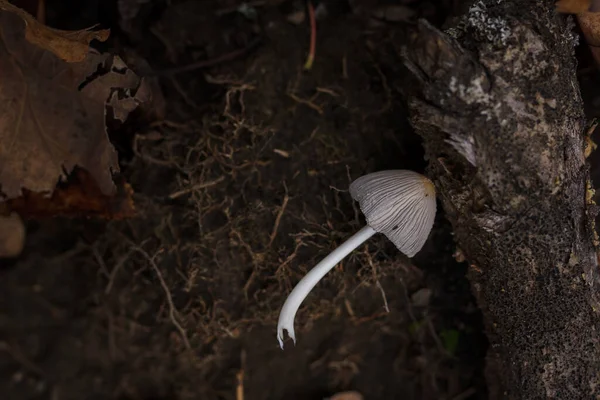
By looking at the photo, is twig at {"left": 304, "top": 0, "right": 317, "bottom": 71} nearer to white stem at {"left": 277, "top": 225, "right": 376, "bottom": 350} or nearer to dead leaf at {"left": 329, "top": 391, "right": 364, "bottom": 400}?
white stem at {"left": 277, "top": 225, "right": 376, "bottom": 350}

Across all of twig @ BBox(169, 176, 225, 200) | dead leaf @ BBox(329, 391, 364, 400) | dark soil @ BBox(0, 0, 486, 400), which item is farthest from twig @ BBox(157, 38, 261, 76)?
dead leaf @ BBox(329, 391, 364, 400)

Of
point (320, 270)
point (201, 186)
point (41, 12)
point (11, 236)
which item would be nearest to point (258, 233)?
point (201, 186)

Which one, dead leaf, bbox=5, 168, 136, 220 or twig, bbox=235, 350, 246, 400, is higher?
dead leaf, bbox=5, 168, 136, 220

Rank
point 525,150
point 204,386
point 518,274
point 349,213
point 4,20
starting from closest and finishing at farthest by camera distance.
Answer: point 525,150 → point 518,274 → point 4,20 → point 349,213 → point 204,386

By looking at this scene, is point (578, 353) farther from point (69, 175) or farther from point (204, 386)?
point (69, 175)

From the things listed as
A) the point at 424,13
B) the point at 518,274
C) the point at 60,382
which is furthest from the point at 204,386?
the point at 424,13

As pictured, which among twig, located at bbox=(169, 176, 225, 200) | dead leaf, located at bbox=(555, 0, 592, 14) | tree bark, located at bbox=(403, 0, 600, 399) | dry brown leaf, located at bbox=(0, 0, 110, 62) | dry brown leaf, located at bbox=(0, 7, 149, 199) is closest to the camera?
tree bark, located at bbox=(403, 0, 600, 399)
